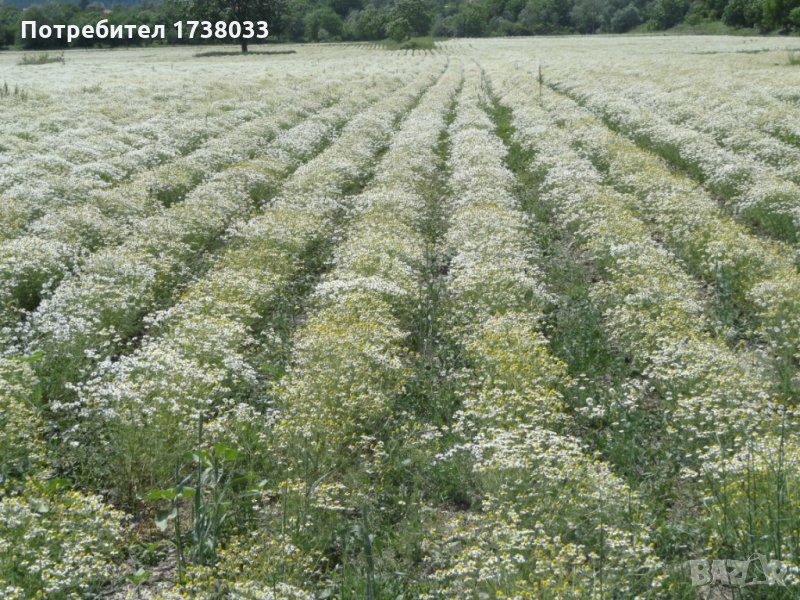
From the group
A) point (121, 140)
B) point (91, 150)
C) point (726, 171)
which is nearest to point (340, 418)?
point (726, 171)

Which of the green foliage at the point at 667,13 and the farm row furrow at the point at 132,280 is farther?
the green foliage at the point at 667,13

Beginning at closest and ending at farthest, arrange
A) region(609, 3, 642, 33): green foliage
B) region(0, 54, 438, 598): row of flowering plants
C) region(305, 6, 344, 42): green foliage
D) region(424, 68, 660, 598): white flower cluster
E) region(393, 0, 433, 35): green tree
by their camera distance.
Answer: region(424, 68, 660, 598): white flower cluster
region(0, 54, 438, 598): row of flowering plants
region(393, 0, 433, 35): green tree
region(305, 6, 344, 42): green foliage
region(609, 3, 642, 33): green foliage

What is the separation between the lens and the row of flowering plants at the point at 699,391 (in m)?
5.31

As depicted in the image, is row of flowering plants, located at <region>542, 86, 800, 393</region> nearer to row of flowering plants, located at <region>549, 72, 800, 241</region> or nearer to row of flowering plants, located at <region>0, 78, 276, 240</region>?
row of flowering plants, located at <region>549, 72, 800, 241</region>

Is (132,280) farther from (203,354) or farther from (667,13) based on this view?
(667,13)

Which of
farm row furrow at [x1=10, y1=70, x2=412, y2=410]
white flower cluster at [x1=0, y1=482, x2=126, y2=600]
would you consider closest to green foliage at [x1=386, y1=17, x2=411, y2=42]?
farm row furrow at [x1=10, y1=70, x2=412, y2=410]

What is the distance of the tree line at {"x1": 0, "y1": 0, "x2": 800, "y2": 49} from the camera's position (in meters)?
97.2

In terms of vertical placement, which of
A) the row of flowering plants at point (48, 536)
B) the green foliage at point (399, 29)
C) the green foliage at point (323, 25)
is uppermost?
the green foliage at point (323, 25)

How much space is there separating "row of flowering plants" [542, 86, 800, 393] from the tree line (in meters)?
64.6

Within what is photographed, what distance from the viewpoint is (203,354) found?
8.16 m

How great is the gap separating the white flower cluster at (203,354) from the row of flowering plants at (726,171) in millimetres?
8554

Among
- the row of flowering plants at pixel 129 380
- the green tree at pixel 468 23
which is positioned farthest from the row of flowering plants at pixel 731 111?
the green tree at pixel 468 23

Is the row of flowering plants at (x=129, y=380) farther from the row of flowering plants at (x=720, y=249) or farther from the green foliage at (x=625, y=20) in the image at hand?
the green foliage at (x=625, y=20)

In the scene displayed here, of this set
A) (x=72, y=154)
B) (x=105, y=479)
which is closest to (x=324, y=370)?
(x=105, y=479)
